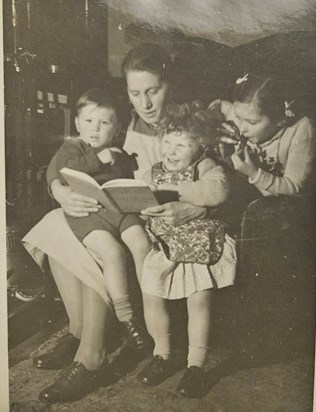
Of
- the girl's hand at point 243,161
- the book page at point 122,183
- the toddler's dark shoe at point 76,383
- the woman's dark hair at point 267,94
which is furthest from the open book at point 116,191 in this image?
the toddler's dark shoe at point 76,383

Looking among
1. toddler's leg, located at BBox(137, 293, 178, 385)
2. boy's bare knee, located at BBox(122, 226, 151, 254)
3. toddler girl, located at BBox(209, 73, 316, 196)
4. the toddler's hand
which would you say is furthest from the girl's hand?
toddler's leg, located at BBox(137, 293, 178, 385)

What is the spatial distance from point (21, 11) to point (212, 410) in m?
1.36

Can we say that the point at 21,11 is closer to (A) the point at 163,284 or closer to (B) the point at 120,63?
(B) the point at 120,63

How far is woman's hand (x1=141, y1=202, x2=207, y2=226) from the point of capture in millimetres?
1593

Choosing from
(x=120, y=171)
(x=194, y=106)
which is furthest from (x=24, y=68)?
(x=194, y=106)

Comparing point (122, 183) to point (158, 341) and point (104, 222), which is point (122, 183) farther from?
point (158, 341)

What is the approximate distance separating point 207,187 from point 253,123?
0.24m

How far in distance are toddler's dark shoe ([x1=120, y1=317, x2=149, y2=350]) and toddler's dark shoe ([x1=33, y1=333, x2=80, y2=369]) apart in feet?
0.51

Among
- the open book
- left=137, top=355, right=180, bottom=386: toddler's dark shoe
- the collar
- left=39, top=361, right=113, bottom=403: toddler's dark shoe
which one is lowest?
left=39, top=361, right=113, bottom=403: toddler's dark shoe

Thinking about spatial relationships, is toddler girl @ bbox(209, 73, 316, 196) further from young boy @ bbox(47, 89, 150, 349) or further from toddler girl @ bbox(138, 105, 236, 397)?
young boy @ bbox(47, 89, 150, 349)

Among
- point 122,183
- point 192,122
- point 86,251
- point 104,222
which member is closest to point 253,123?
point 192,122

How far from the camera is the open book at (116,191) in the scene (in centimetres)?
159

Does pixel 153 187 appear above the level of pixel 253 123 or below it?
below

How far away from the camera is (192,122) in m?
1.57
